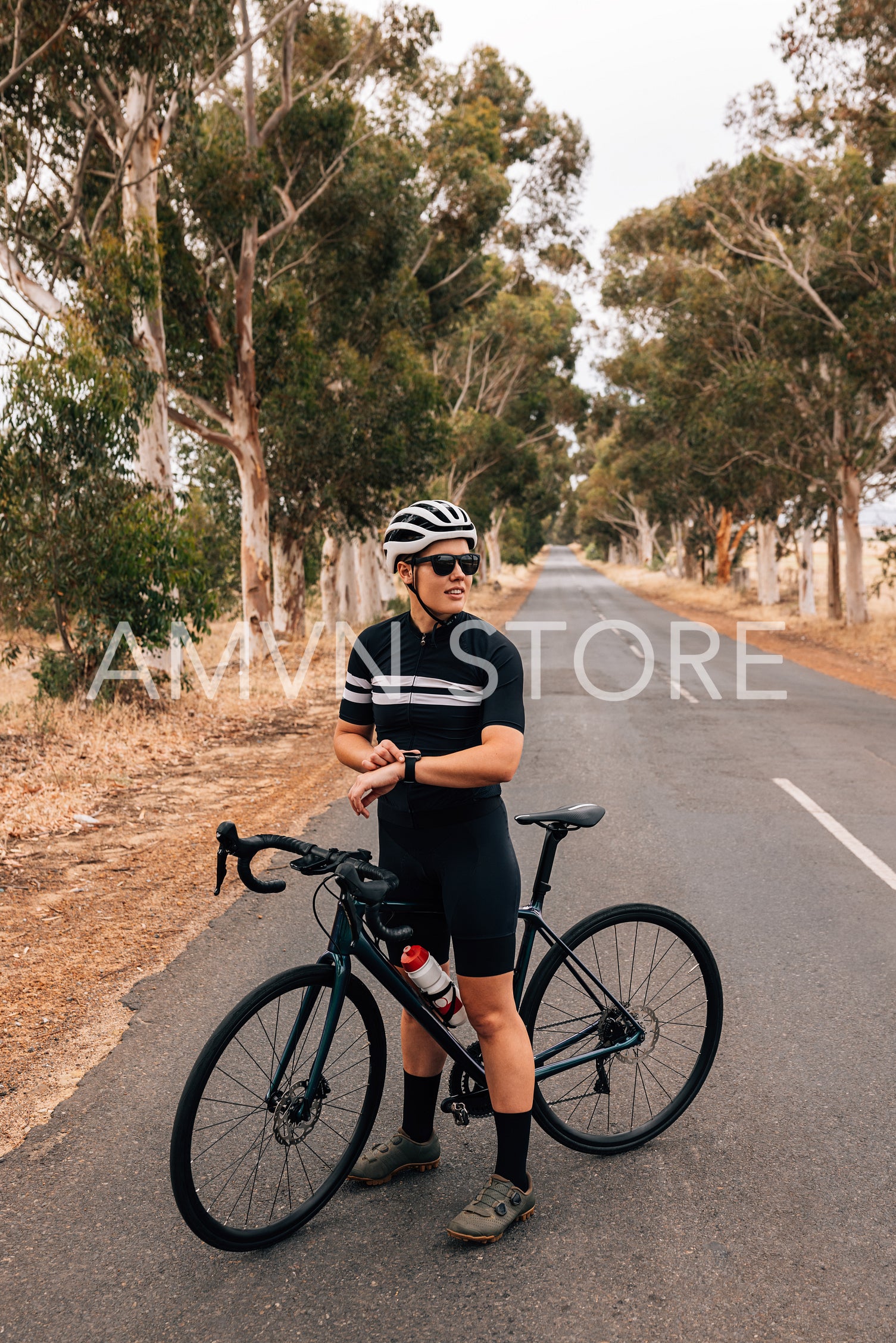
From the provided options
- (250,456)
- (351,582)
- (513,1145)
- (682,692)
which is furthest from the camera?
(351,582)

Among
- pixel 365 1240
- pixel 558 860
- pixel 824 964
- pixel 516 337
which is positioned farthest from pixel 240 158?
pixel 516 337

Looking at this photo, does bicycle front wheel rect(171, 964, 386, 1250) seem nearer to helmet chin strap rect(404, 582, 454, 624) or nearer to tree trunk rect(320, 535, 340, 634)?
helmet chin strap rect(404, 582, 454, 624)

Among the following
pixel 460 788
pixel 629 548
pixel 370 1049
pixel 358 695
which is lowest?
pixel 370 1049

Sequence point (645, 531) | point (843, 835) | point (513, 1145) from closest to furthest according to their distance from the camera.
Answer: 1. point (513, 1145)
2. point (843, 835)
3. point (645, 531)

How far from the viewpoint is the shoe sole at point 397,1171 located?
315cm

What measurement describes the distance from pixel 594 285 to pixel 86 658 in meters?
30.0

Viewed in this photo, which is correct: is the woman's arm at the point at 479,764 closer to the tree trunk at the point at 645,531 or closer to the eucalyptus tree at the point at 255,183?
the eucalyptus tree at the point at 255,183

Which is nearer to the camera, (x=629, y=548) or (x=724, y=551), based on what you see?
(x=724, y=551)

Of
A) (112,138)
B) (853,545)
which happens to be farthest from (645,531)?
(112,138)

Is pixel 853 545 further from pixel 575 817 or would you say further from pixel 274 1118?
pixel 274 1118

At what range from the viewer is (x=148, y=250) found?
12797 millimetres

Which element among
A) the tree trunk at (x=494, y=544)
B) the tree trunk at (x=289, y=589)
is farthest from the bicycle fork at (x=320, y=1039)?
the tree trunk at (x=494, y=544)

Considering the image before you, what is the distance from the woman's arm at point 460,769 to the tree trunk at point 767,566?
31.6m

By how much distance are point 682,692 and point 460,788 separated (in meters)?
12.7
